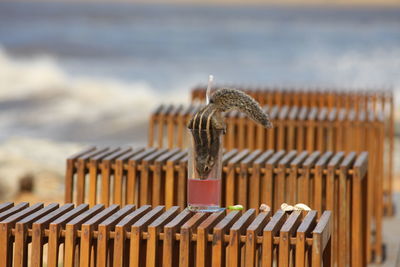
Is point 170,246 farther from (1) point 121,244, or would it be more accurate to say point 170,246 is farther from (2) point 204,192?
(2) point 204,192

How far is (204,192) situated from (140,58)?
1449 inches

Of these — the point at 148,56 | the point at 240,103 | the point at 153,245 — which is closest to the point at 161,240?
the point at 153,245

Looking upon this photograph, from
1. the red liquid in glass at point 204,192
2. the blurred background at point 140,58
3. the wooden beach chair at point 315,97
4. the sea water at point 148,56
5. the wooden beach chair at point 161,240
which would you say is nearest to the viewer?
the wooden beach chair at point 161,240

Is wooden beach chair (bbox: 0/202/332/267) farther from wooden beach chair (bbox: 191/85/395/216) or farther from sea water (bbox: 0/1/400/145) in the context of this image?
sea water (bbox: 0/1/400/145)

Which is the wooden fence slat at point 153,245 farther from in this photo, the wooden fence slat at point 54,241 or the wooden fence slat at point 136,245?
the wooden fence slat at point 54,241

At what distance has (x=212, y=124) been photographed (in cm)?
526

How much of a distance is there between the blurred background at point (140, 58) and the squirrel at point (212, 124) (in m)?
7.84

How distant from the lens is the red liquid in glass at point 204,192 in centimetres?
518

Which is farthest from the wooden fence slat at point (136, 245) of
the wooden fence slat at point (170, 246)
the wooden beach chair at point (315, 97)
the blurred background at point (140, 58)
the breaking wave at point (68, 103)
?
the breaking wave at point (68, 103)

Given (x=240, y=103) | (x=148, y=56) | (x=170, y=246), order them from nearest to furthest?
(x=170, y=246), (x=240, y=103), (x=148, y=56)

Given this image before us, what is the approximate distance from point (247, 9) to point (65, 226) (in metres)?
54.0

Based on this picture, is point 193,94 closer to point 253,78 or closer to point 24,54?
point 253,78

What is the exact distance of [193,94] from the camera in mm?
11516

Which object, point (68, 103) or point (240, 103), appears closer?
point (240, 103)
